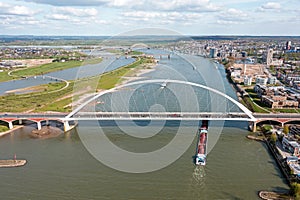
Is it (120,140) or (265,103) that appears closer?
(120,140)

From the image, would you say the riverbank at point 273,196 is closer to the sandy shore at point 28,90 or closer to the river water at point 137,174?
the river water at point 137,174

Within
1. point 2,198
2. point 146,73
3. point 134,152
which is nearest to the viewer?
point 2,198

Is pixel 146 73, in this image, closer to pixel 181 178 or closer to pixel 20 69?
pixel 20 69

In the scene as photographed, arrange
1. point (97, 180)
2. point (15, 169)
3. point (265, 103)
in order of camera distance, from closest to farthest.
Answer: point (97, 180)
point (15, 169)
point (265, 103)

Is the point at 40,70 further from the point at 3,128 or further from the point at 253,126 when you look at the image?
the point at 253,126

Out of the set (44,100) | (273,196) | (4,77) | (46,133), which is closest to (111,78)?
(44,100)

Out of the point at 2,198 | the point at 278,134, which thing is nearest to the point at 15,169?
the point at 2,198
